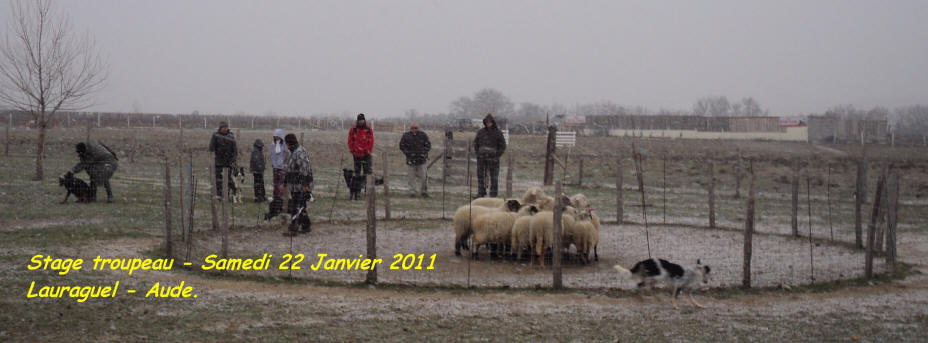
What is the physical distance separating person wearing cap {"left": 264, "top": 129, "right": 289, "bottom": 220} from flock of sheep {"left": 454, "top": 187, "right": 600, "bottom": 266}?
4.06 metres

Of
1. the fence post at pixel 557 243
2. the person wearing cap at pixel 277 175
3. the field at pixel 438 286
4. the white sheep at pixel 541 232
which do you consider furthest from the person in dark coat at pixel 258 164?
the fence post at pixel 557 243

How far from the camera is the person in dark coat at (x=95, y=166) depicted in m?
16.0

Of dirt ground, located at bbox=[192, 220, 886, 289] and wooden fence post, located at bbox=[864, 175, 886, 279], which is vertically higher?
wooden fence post, located at bbox=[864, 175, 886, 279]

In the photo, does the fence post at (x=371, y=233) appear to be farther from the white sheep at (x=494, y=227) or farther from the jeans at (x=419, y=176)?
the jeans at (x=419, y=176)

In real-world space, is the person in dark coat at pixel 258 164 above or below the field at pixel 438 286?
above

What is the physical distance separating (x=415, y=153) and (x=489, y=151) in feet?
9.84

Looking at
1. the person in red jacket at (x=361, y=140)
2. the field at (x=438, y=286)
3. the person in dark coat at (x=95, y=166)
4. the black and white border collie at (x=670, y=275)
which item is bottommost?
the field at (x=438, y=286)

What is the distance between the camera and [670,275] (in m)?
8.15

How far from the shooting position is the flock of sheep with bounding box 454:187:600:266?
10422 mm

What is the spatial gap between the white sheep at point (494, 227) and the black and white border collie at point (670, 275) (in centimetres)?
282

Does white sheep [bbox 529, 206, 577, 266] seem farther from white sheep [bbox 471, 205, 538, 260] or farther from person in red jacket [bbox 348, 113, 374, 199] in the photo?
person in red jacket [bbox 348, 113, 374, 199]

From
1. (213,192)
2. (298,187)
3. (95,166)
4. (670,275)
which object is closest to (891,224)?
(670,275)

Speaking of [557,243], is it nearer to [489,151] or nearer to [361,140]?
[489,151]

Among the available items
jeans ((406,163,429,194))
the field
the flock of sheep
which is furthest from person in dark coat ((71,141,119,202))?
the flock of sheep
